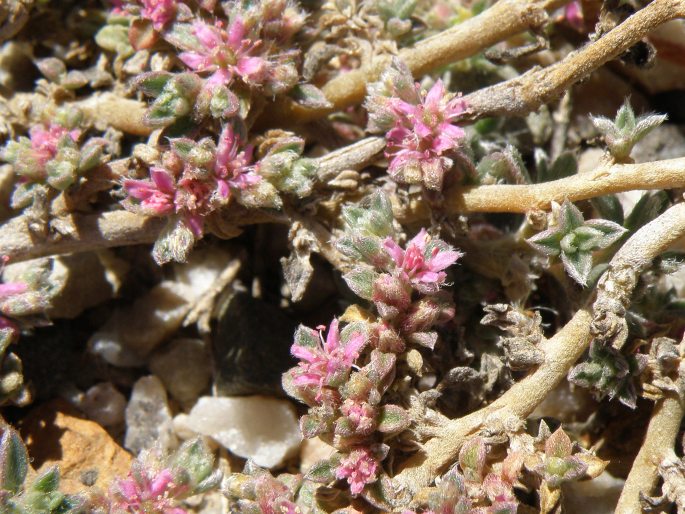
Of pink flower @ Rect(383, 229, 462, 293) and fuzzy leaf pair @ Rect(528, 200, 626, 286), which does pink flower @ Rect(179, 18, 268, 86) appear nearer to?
pink flower @ Rect(383, 229, 462, 293)

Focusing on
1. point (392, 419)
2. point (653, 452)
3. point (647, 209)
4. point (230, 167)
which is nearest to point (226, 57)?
point (230, 167)

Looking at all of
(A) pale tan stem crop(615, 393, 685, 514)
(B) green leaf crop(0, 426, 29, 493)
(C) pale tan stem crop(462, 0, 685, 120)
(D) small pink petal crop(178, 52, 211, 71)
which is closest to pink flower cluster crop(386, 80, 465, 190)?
(C) pale tan stem crop(462, 0, 685, 120)

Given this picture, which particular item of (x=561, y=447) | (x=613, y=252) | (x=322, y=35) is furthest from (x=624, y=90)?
(x=561, y=447)

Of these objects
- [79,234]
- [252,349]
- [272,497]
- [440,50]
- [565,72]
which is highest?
[565,72]

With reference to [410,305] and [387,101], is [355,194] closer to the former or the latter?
[387,101]

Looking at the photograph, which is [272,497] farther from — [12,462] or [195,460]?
[12,462]

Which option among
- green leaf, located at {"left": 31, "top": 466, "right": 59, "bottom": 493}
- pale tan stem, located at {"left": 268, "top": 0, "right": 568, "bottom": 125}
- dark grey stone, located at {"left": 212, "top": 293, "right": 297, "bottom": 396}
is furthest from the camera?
dark grey stone, located at {"left": 212, "top": 293, "right": 297, "bottom": 396}

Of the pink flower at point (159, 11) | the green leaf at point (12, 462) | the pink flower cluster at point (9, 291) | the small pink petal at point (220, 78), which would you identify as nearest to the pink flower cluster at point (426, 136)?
the small pink petal at point (220, 78)
